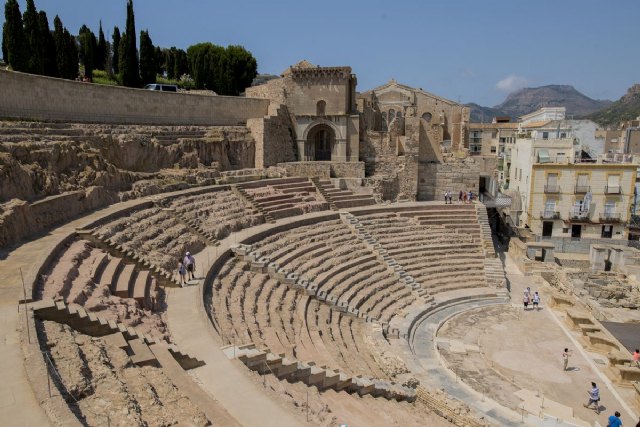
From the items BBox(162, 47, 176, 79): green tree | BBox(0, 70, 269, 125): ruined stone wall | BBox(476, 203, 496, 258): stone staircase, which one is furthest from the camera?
BBox(162, 47, 176, 79): green tree

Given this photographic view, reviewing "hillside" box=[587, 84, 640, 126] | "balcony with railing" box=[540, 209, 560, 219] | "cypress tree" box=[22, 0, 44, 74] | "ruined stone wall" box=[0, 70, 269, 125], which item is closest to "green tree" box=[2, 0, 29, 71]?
"cypress tree" box=[22, 0, 44, 74]

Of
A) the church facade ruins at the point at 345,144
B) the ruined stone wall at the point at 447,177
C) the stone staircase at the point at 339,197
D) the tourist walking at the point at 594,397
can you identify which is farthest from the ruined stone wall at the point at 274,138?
the tourist walking at the point at 594,397

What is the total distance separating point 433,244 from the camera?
72.8ft

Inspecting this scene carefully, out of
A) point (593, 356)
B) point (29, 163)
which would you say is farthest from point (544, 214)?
point (29, 163)

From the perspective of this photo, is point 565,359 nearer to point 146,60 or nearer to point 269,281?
point 269,281

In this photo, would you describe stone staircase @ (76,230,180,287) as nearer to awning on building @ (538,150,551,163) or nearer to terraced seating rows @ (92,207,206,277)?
terraced seating rows @ (92,207,206,277)

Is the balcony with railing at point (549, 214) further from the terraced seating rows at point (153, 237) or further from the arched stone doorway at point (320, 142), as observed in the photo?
the terraced seating rows at point (153, 237)

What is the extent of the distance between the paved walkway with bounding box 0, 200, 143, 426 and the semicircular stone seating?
155 inches

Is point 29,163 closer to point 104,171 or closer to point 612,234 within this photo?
point 104,171

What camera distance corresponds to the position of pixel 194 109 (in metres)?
25.2

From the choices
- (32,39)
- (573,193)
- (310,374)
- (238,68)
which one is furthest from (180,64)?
(310,374)

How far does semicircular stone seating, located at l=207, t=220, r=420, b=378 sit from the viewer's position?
11445 millimetres

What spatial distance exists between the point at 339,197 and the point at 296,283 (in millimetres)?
10065

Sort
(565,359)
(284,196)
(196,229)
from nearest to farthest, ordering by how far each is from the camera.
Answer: (565,359) < (196,229) < (284,196)
